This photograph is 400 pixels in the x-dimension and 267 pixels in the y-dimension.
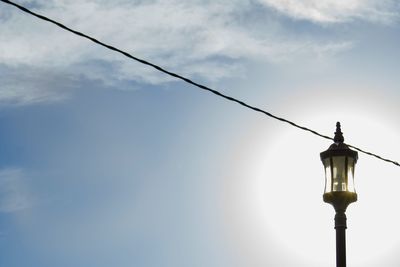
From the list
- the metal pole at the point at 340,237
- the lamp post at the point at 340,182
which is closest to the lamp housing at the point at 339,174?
the lamp post at the point at 340,182

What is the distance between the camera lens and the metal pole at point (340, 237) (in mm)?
11453

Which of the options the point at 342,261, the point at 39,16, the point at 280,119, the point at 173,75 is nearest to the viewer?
the point at 39,16

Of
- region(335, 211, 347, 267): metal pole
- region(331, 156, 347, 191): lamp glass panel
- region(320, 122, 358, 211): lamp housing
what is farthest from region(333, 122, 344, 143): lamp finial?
region(335, 211, 347, 267): metal pole

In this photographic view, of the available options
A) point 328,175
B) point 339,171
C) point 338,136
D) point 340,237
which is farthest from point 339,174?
point 340,237

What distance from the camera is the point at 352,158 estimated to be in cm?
1232

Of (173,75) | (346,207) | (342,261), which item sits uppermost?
(173,75)

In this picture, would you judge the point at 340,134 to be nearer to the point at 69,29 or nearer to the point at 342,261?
the point at 342,261

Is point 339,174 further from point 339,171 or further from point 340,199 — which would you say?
point 340,199

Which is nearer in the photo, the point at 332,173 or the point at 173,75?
the point at 173,75

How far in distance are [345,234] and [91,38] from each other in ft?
15.8

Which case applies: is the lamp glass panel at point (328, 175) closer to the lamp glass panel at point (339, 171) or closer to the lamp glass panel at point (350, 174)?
the lamp glass panel at point (339, 171)

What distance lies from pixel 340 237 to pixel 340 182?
0.85 m

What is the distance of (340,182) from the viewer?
12047 millimetres

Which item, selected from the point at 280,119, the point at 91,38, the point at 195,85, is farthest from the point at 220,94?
the point at 91,38
